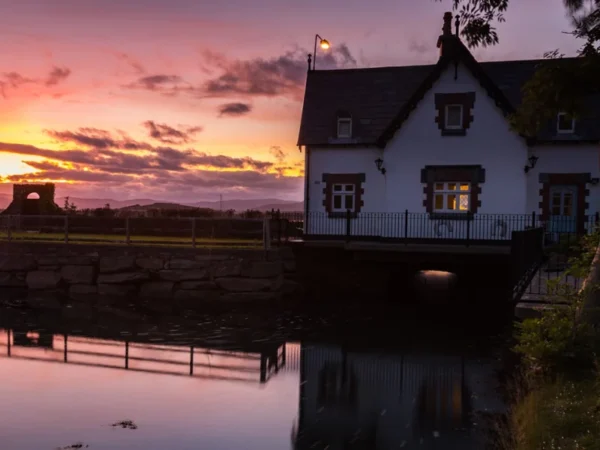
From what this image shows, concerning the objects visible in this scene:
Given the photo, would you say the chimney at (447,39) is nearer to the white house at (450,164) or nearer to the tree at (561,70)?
the white house at (450,164)

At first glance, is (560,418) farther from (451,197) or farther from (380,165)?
(380,165)

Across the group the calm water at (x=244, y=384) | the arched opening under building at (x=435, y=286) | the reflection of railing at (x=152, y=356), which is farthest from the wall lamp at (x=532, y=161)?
the reflection of railing at (x=152, y=356)

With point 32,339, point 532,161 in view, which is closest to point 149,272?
point 32,339

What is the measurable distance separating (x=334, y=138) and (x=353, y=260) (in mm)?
6482

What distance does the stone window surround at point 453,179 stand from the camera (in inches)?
1011

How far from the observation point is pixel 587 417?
6848 mm

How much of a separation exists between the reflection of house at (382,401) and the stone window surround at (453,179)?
42.1ft

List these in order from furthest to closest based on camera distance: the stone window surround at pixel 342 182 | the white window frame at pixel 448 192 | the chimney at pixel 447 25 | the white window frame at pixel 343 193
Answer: the chimney at pixel 447 25, the white window frame at pixel 343 193, the stone window surround at pixel 342 182, the white window frame at pixel 448 192

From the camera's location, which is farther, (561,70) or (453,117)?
(453,117)

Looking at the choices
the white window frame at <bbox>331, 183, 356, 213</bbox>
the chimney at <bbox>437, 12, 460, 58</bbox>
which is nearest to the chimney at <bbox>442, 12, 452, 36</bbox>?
the chimney at <bbox>437, 12, 460, 58</bbox>

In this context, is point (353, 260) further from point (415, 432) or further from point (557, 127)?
point (415, 432)

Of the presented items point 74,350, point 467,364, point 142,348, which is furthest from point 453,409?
point 74,350

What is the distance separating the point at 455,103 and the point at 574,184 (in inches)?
236

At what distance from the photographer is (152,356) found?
1385 centimetres
